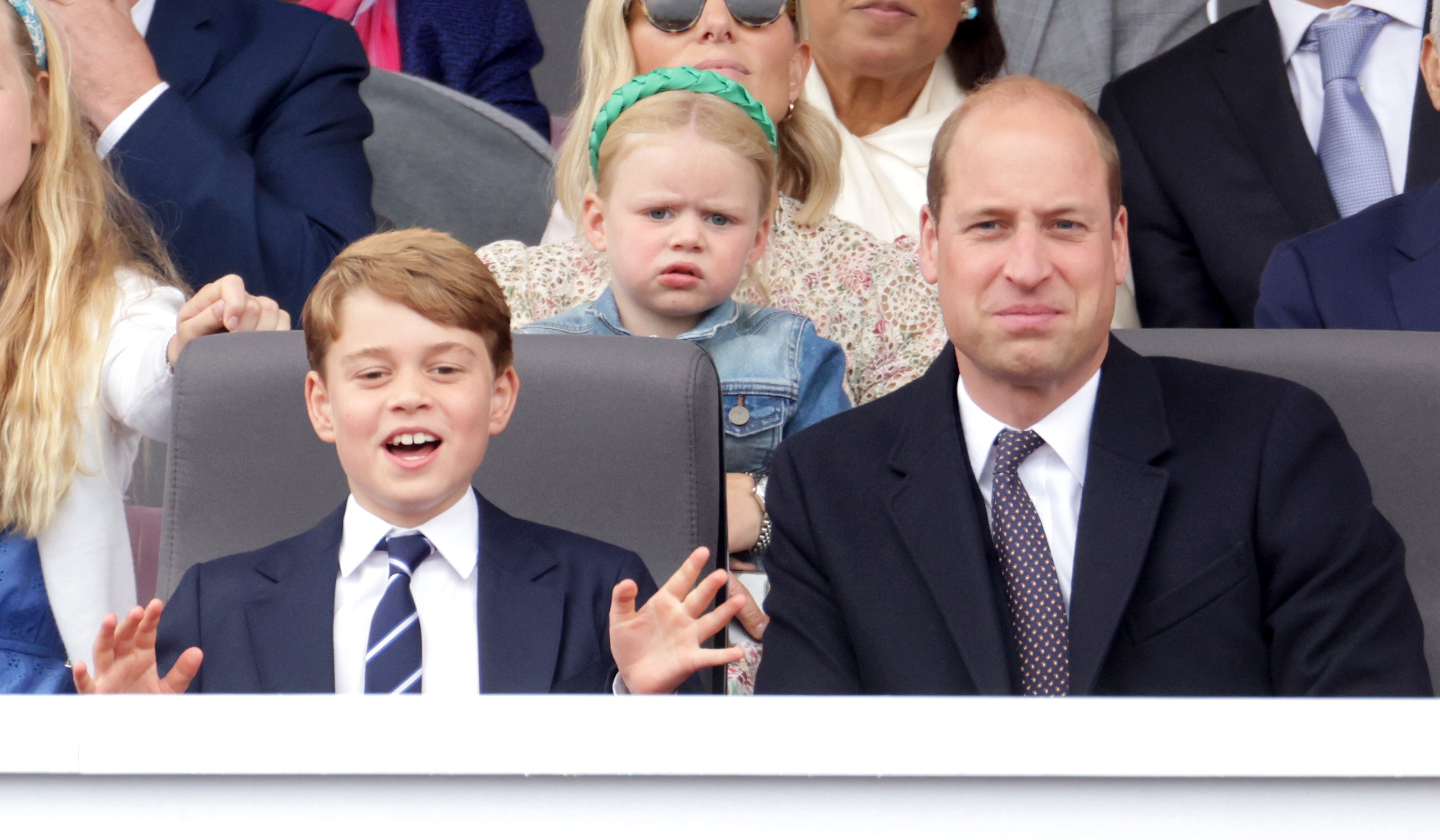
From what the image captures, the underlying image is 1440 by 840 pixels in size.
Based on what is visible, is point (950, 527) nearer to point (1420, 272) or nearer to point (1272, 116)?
point (1420, 272)

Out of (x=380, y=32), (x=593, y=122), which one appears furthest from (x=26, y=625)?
(x=380, y=32)

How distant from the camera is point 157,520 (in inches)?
88.1

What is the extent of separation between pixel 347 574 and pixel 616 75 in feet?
3.51

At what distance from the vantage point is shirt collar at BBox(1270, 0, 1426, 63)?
2.25 m

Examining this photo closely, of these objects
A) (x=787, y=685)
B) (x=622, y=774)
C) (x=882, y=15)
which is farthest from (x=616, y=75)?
(x=622, y=774)

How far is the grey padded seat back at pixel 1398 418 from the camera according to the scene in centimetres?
133

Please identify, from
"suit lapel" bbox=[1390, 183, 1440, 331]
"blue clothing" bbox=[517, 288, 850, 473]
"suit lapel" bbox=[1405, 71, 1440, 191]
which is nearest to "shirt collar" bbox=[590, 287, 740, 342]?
"blue clothing" bbox=[517, 288, 850, 473]

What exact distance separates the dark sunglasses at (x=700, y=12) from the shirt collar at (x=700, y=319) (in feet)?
1.62

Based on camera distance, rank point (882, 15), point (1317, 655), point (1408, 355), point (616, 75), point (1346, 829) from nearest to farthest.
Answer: point (1346, 829) → point (1317, 655) → point (1408, 355) → point (616, 75) → point (882, 15)

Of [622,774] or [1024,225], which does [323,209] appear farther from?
[622,774]

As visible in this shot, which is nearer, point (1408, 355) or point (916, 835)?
point (916, 835)

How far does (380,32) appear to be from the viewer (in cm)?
291

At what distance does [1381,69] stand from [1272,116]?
0.62 feet

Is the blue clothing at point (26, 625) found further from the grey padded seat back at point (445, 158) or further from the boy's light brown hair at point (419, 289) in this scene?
the grey padded seat back at point (445, 158)
